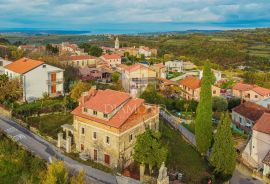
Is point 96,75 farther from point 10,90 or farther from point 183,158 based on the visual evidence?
point 183,158

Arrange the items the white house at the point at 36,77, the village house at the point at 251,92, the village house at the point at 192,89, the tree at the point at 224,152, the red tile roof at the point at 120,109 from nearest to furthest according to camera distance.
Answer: the red tile roof at the point at 120,109 → the tree at the point at 224,152 → the white house at the point at 36,77 → the village house at the point at 251,92 → the village house at the point at 192,89

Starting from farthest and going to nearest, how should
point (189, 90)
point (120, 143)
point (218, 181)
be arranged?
point (189, 90) → point (218, 181) → point (120, 143)

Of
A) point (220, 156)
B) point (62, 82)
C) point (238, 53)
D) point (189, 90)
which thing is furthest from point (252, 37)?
point (220, 156)

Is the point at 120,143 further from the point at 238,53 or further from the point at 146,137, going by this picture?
the point at 238,53

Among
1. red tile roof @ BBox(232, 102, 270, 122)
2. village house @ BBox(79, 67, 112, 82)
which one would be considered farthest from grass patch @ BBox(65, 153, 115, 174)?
village house @ BBox(79, 67, 112, 82)

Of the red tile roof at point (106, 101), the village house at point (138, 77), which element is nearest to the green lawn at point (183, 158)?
the red tile roof at point (106, 101)

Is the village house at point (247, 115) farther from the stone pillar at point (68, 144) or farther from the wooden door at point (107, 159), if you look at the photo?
the stone pillar at point (68, 144)
